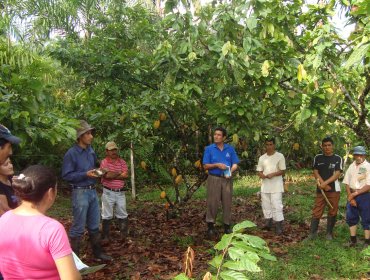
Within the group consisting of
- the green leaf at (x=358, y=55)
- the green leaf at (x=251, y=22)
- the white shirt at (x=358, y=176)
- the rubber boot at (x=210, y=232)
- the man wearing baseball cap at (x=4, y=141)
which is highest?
the green leaf at (x=251, y=22)

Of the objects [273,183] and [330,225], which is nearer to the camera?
[330,225]

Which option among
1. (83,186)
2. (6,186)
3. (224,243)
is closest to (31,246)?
(224,243)

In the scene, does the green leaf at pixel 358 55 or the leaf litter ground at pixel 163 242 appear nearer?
the green leaf at pixel 358 55

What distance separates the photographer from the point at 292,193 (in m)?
Answer: 9.85

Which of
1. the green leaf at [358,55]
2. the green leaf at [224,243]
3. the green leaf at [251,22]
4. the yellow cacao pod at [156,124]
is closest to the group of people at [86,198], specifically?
the green leaf at [224,243]

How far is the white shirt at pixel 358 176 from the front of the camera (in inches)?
218

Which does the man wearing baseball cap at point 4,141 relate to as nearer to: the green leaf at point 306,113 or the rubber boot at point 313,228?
the green leaf at point 306,113

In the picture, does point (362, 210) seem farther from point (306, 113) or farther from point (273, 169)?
point (306, 113)

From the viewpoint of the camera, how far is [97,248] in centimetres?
517

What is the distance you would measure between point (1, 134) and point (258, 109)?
3.67 m

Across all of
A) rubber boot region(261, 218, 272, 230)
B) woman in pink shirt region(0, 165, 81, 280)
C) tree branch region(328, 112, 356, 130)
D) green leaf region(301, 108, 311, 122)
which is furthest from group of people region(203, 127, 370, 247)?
woman in pink shirt region(0, 165, 81, 280)

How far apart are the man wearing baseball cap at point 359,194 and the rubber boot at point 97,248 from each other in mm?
3374

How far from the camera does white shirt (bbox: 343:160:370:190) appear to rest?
554 centimetres

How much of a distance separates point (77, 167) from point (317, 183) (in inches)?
140
